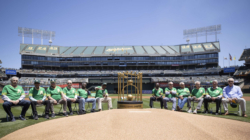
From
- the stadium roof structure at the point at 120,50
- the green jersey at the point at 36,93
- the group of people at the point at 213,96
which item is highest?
the stadium roof structure at the point at 120,50

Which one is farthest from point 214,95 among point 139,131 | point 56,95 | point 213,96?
point 56,95

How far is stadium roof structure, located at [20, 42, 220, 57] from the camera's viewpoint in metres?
57.2

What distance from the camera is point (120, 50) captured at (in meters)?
60.0

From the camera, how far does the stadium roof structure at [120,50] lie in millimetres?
57156

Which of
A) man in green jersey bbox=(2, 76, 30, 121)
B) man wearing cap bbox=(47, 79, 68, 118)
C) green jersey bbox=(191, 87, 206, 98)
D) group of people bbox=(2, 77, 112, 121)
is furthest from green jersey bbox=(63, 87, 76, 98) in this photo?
green jersey bbox=(191, 87, 206, 98)

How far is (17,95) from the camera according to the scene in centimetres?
743

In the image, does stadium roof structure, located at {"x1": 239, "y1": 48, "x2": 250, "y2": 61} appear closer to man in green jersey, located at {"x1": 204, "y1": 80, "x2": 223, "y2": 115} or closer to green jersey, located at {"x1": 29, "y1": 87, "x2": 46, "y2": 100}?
man in green jersey, located at {"x1": 204, "y1": 80, "x2": 223, "y2": 115}

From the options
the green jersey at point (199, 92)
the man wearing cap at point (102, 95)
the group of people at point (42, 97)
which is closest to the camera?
the group of people at point (42, 97)

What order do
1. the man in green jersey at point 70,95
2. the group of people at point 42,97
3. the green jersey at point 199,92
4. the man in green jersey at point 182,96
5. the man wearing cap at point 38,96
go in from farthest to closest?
the man in green jersey at point 182,96 < the green jersey at point 199,92 < the man in green jersey at point 70,95 < the man wearing cap at point 38,96 < the group of people at point 42,97

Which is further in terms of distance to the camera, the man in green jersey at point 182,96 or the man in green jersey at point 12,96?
the man in green jersey at point 182,96

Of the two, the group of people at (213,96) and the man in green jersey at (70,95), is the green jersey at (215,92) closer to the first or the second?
the group of people at (213,96)

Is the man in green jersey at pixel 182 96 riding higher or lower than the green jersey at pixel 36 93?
lower

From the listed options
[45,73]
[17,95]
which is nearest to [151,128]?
[17,95]

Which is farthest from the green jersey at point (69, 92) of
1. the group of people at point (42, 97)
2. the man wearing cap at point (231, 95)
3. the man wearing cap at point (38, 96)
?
the man wearing cap at point (231, 95)
